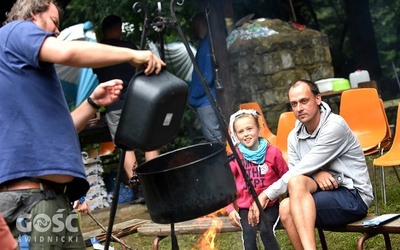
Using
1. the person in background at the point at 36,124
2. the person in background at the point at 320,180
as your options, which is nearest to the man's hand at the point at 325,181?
the person in background at the point at 320,180

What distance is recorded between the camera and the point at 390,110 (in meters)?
10.5

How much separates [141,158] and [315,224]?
5.72 m

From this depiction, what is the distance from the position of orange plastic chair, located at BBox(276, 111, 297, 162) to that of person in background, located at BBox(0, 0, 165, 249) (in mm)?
3710

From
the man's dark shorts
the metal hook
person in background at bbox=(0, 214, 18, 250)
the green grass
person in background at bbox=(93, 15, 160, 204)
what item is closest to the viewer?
person in background at bbox=(0, 214, 18, 250)

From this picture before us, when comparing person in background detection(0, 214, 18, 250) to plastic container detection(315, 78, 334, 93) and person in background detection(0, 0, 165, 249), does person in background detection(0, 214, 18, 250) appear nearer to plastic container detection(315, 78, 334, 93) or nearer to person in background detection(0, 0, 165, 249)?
person in background detection(0, 0, 165, 249)

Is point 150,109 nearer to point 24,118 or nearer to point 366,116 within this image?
→ point 24,118

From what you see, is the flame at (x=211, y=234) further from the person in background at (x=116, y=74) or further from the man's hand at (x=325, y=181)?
the person in background at (x=116, y=74)

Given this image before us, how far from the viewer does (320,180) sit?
4.66m

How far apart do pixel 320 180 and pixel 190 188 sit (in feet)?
3.96

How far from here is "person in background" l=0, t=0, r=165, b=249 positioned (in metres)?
3.09

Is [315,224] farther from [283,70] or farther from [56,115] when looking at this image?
[283,70]

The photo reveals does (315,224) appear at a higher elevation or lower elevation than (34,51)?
lower

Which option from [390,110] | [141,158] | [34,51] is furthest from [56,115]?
[390,110]

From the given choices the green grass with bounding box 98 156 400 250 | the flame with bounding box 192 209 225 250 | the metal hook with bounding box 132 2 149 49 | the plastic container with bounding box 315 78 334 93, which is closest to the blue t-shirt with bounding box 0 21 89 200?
the metal hook with bounding box 132 2 149 49
